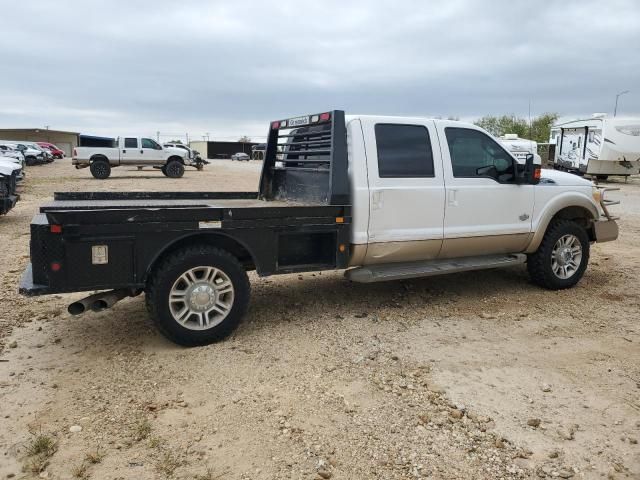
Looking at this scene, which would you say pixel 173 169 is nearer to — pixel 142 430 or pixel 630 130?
pixel 630 130

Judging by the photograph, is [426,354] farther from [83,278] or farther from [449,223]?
[83,278]

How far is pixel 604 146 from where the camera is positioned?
23984 millimetres

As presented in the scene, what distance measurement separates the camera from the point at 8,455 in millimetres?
3082

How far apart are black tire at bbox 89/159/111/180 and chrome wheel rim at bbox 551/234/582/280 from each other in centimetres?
2285

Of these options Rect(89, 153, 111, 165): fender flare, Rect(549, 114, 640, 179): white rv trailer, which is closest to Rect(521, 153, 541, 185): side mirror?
Rect(549, 114, 640, 179): white rv trailer

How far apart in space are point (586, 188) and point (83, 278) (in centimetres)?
569

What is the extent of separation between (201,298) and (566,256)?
14.5ft

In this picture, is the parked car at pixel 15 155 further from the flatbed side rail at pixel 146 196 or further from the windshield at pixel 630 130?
the windshield at pixel 630 130

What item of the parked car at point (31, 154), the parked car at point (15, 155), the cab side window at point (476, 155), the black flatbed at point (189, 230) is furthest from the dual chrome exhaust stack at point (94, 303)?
the parked car at point (31, 154)

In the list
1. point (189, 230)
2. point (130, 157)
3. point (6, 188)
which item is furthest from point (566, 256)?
point (130, 157)

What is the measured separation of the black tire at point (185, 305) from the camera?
14.6 ft

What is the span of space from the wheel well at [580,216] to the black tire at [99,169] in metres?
22.7

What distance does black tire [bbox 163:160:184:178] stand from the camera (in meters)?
27.0

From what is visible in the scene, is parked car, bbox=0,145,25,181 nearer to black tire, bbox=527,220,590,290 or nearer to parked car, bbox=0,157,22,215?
parked car, bbox=0,157,22,215
